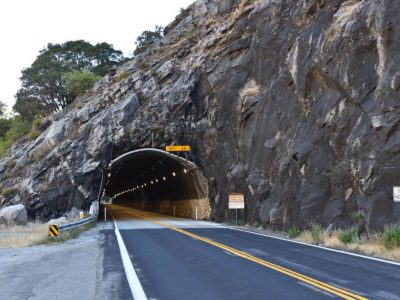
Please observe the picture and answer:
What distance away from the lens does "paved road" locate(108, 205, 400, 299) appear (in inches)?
322

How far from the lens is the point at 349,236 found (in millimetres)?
16250

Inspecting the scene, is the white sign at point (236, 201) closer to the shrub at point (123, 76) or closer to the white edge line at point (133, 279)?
the white edge line at point (133, 279)

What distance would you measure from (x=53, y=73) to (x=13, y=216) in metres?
35.5

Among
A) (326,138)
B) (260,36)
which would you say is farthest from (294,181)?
(260,36)

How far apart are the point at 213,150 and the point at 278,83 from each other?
1105 centimetres

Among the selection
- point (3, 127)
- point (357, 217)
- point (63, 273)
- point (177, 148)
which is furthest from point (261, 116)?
point (3, 127)

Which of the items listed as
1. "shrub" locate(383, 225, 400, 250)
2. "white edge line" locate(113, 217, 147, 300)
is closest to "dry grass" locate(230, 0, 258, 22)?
"shrub" locate(383, 225, 400, 250)

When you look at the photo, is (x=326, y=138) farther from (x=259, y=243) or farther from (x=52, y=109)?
(x=52, y=109)

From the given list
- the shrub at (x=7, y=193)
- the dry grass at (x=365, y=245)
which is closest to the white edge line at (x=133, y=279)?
the dry grass at (x=365, y=245)

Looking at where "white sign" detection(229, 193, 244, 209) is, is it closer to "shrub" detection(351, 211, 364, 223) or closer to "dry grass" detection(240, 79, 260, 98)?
"dry grass" detection(240, 79, 260, 98)

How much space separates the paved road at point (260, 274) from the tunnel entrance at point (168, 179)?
25.2 metres

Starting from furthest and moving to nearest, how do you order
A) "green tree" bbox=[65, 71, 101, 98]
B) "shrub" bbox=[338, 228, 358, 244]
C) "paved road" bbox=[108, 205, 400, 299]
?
"green tree" bbox=[65, 71, 101, 98], "shrub" bbox=[338, 228, 358, 244], "paved road" bbox=[108, 205, 400, 299]

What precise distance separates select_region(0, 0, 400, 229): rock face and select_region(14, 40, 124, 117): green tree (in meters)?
13.3

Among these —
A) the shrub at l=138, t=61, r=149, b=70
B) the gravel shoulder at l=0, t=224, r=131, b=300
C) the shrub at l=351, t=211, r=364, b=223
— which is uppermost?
the shrub at l=138, t=61, r=149, b=70
